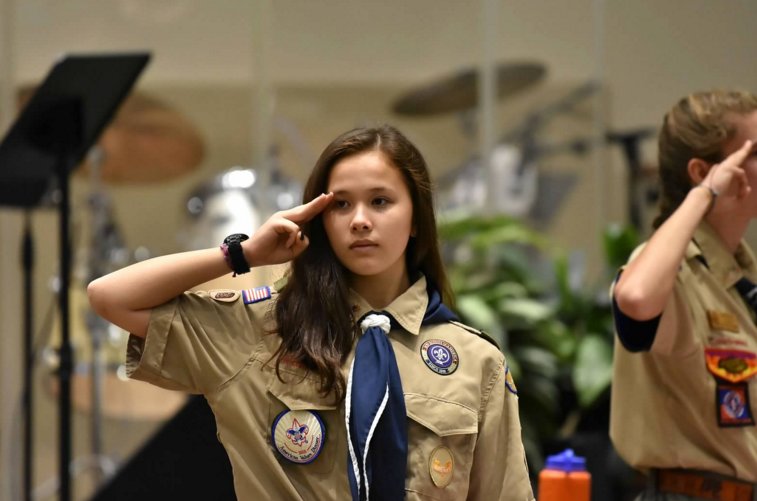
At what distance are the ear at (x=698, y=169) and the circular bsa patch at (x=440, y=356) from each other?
0.66 m

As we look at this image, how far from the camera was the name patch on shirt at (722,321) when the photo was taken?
2.10 meters

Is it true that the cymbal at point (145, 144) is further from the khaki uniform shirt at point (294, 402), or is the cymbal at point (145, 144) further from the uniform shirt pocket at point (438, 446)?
the uniform shirt pocket at point (438, 446)

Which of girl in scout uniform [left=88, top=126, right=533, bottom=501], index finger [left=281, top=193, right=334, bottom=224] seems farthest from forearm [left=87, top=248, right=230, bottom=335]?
index finger [left=281, top=193, right=334, bottom=224]

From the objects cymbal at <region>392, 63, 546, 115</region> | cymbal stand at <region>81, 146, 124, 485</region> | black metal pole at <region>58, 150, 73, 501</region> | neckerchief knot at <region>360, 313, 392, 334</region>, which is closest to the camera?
neckerchief knot at <region>360, 313, 392, 334</region>

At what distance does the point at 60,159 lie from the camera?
2.95 m

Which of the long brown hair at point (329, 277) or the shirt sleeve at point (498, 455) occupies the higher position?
the long brown hair at point (329, 277)

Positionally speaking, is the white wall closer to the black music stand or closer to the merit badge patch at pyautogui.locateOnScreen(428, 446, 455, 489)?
the black music stand

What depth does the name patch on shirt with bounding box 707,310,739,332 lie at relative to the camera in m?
2.10

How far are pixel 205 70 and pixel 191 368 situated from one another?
349 centimetres

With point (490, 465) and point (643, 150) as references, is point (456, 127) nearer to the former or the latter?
point (643, 150)

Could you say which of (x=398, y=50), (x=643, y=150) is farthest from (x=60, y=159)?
(x=643, y=150)

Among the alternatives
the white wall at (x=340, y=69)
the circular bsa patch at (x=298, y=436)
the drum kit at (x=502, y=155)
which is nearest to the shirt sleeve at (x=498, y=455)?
the circular bsa patch at (x=298, y=436)

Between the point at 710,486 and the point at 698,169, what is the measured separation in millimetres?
581

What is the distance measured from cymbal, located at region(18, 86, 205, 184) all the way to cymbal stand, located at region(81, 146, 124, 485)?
0.06 metres
